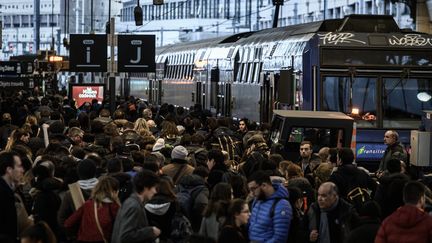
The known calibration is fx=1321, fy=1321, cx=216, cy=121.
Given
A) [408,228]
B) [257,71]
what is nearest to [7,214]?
[408,228]

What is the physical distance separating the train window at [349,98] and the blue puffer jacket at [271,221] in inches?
455

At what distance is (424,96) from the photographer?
23359mm

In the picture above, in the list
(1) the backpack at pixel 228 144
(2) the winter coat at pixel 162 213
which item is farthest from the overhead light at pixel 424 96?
(2) the winter coat at pixel 162 213

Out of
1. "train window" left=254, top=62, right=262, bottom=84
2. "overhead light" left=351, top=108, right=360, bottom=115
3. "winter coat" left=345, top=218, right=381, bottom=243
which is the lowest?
"winter coat" left=345, top=218, right=381, bottom=243

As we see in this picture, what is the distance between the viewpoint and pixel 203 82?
4275 centimetres

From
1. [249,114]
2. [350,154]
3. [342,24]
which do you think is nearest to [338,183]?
[350,154]

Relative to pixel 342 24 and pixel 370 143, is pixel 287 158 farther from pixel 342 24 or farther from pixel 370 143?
pixel 342 24

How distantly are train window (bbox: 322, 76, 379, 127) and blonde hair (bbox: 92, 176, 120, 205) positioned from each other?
474 inches

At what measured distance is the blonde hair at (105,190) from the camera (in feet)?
37.0

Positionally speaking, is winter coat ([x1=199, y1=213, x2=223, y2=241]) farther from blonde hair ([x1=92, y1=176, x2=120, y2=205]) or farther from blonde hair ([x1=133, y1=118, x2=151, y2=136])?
blonde hair ([x1=133, y1=118, x2=151, y2=136])

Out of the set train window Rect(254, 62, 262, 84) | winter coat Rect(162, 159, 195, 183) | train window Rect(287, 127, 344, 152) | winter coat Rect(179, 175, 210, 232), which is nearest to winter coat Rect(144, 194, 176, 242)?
winter coat Rect(179, 175, 210, 232)

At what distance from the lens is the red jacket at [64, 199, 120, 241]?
11.3 meters

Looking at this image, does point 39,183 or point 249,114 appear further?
point 249,114

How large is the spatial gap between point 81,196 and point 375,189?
373cm
